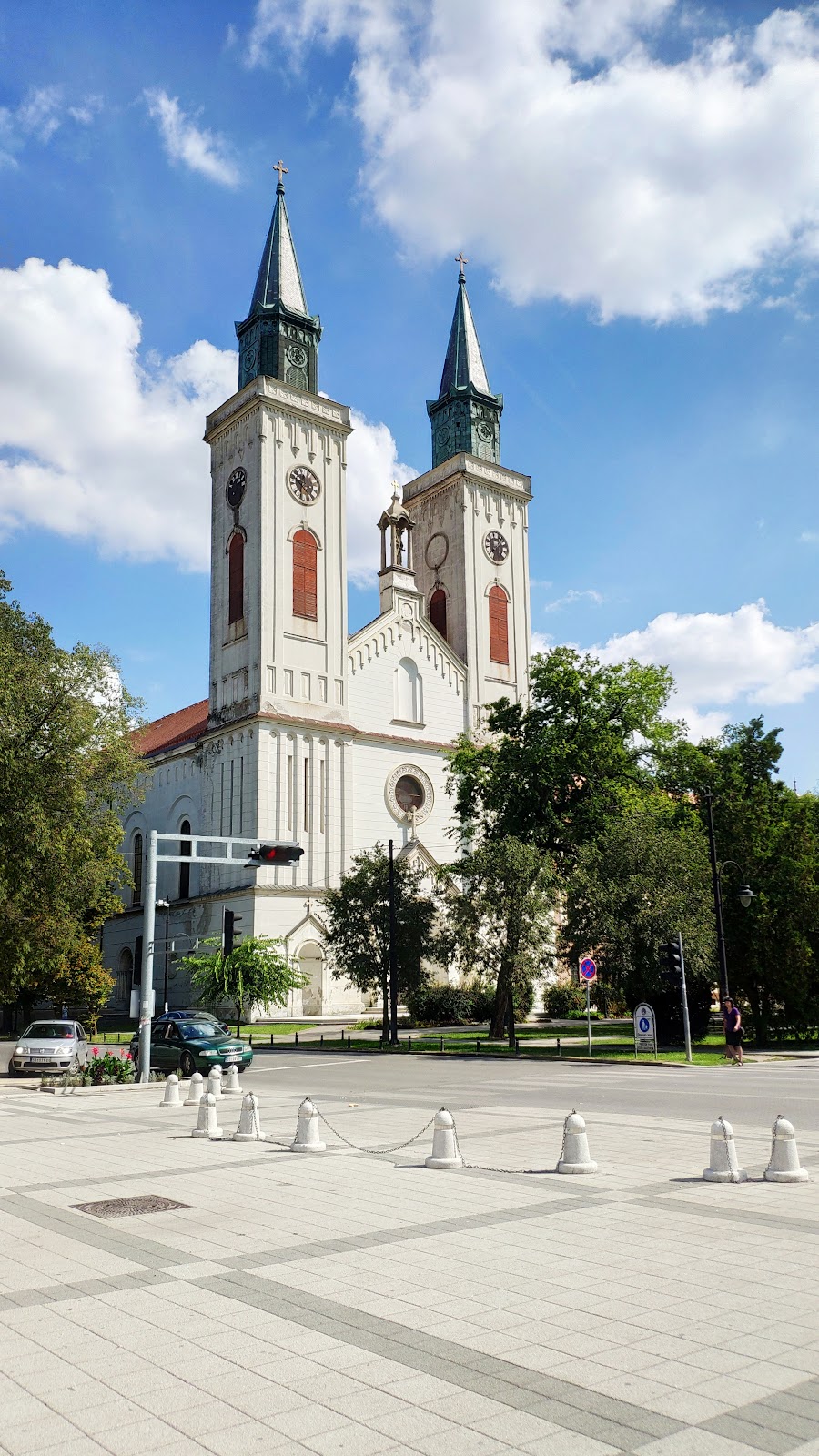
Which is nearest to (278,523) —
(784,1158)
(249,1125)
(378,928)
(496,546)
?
(496,546)

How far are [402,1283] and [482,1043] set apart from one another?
101 feet

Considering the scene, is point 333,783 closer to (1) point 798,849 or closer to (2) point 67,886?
(2) point 67,886

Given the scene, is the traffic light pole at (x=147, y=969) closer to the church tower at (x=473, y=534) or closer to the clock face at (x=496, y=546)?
the church tower at (x=473, y=534)

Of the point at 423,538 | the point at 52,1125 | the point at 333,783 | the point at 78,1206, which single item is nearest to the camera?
the point at 78,1206

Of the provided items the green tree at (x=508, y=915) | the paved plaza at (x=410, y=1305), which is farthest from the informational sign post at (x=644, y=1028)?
the paved plaza at (x=410, y=1305)

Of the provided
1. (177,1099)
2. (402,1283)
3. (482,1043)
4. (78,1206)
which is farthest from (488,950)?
(402,1283)

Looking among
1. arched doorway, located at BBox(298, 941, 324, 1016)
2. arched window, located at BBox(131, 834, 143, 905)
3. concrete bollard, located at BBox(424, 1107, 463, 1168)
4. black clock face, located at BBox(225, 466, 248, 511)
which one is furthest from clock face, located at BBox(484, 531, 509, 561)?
concrete bollard, located at BBox(424, 1107, 463, 1168)

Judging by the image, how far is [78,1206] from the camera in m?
9.77

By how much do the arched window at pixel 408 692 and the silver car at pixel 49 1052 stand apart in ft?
104

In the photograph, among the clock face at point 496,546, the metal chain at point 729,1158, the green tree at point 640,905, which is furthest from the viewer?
the clock face at point 496,546

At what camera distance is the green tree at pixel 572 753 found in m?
37.8

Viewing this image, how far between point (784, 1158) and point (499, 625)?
5490 centimetres

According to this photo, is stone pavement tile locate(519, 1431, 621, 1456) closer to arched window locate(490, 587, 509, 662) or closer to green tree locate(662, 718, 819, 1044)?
green tree locate(662, 718, 819, 1044)

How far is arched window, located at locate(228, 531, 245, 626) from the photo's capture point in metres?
55.1
